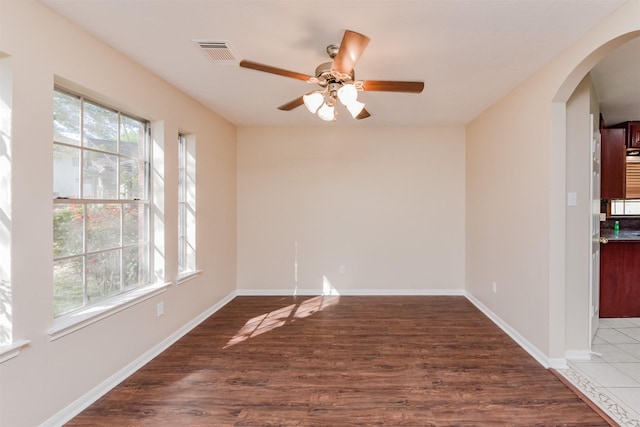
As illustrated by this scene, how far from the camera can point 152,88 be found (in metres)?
2.51

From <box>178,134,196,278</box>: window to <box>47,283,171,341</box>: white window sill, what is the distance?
2.09ft

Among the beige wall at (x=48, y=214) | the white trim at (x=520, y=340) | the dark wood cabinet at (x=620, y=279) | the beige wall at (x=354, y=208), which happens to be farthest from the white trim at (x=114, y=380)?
the dark wood cabinet at (x=620, y=279)

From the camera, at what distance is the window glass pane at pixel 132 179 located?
7.89ft

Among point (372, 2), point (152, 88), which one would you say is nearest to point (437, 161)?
point (372, 2)

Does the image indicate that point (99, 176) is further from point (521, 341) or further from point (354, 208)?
point (521, 341)

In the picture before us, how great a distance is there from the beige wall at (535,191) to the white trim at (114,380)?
3357 mm

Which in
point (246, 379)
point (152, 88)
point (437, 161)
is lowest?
point (246, 379)

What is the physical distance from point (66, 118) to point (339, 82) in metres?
1.87

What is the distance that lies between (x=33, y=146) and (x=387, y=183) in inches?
146

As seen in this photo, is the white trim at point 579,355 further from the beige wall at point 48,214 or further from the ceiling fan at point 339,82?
the beige wall at point 48,214

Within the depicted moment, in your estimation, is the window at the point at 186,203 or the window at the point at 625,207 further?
the window at the point at 625,207

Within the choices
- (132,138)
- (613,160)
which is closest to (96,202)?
(132,138)

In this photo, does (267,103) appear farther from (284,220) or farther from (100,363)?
(100,363)

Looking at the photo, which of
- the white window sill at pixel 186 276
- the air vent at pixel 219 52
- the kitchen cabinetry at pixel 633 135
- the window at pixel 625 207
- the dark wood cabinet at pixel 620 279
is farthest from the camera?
the window at pixel 625 207
